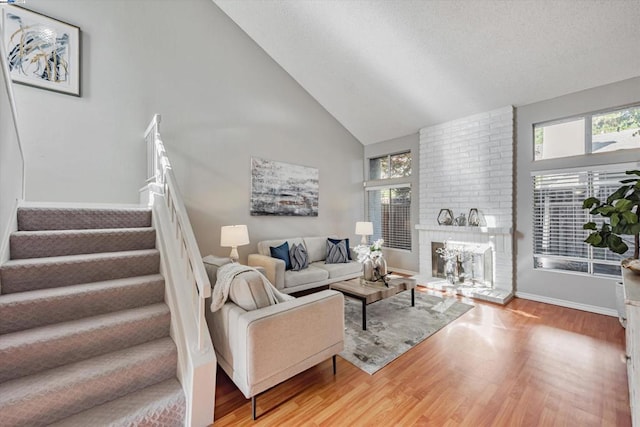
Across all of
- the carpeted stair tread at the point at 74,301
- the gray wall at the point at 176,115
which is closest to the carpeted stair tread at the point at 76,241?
the carpeted stair tread at the point at 74,301

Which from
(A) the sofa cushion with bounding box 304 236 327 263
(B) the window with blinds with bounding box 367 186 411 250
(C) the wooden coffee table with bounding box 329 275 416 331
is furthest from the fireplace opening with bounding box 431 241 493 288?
(A) the sofa cushion with bounding box 304 236 327 263

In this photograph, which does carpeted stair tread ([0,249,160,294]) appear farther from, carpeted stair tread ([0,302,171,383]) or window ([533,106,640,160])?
window ([533,106,640,160])

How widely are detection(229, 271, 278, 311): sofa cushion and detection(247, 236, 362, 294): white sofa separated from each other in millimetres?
1731

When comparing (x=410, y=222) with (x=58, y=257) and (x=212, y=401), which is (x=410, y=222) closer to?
(x=212, y=401)

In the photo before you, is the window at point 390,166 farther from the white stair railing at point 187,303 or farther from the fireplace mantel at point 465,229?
the white stair railing at point 187,303

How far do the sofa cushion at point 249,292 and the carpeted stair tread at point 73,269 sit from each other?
908 millimetres

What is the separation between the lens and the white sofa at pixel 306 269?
366cm

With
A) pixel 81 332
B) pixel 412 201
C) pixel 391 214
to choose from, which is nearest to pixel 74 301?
pixel 81 332

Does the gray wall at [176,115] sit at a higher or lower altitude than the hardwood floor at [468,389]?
higher

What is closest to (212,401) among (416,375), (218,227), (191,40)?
(416,375)

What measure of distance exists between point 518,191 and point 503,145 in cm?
76

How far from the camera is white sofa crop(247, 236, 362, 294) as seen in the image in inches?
144

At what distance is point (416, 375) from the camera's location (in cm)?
214

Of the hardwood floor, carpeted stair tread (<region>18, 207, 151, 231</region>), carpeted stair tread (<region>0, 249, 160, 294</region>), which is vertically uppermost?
carpeted stair tread (<region>18, 207, 151, 231</region>)
